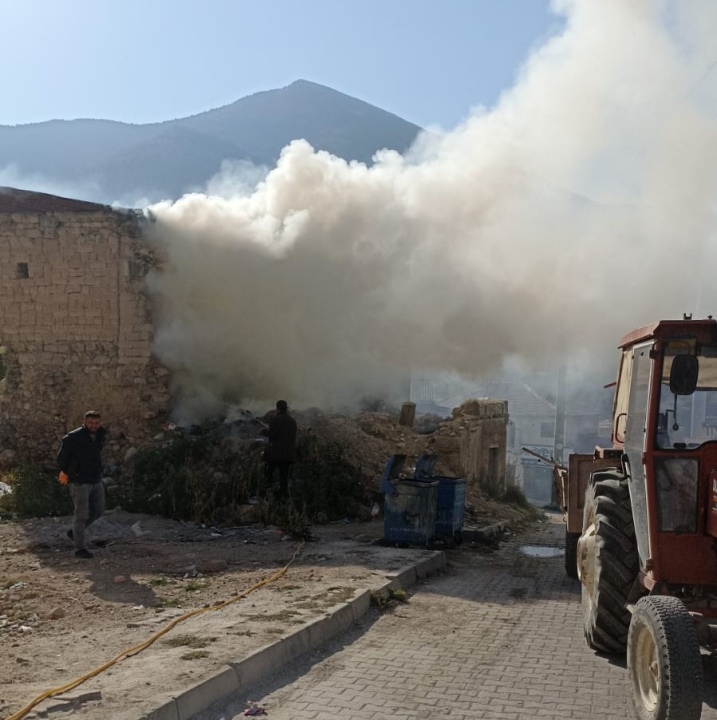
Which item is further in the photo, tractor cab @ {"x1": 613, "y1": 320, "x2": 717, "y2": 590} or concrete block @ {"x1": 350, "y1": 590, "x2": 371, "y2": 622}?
concrete block @ {"x1": 350, "y1": 590, "x2": 371, "y2": 622}

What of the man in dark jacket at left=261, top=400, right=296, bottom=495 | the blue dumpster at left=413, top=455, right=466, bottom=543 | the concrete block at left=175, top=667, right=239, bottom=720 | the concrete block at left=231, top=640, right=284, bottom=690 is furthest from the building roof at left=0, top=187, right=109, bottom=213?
the concrete block at left=175, top=667, right=239, bottom=720

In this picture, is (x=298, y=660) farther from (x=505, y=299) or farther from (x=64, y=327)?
(x=505, y=299)

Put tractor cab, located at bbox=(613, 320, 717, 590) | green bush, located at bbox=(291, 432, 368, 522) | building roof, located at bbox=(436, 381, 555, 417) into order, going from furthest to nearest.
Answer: building roof, located at bbox=(436, 381, 555, 417), green bush, located at bbox=(291, 432, 368, 522), tractor cab, located at bbox=(613, 320, 717, 590)

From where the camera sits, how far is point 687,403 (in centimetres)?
495

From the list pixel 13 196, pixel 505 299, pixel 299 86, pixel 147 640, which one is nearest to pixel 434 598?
pixel 147 640

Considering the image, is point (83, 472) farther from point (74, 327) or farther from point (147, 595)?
point (74, 327)

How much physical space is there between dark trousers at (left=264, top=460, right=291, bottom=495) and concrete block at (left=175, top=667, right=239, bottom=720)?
699 centimetres

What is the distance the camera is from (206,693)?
4.32m

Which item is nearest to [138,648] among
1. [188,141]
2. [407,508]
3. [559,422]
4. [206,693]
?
[206,693]

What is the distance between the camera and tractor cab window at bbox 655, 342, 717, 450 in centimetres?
486

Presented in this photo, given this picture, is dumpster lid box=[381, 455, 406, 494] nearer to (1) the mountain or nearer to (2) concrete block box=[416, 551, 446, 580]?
(2) concrete block box=[416, 551, 446, 580]

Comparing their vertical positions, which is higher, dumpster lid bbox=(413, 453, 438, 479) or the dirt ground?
dumpster lid bbox=(413, 453, 438, 479)

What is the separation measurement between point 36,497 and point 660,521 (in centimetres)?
973

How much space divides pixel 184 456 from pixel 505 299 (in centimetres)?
711
